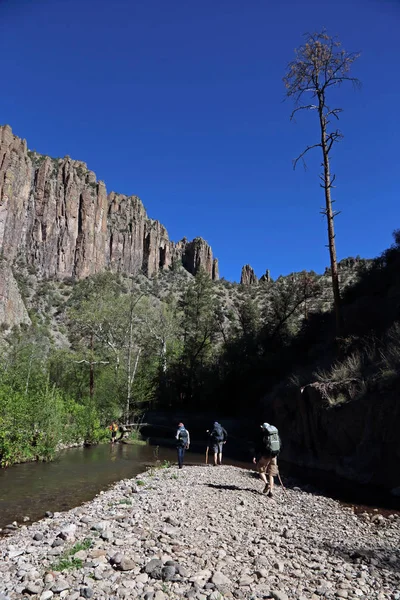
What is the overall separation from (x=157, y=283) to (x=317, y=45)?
294 ft

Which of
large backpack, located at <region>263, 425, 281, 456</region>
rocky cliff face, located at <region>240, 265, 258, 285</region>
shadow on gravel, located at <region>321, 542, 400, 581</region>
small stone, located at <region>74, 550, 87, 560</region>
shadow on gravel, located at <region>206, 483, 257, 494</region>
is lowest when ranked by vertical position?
shadow on gravel, located at <region>206, 483, 257, 494</region>

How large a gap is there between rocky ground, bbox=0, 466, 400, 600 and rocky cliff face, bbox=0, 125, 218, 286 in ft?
272

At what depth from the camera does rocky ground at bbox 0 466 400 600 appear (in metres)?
4.07

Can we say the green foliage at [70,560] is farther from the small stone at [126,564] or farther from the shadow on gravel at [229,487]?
the shadow on gravel at [229,487]

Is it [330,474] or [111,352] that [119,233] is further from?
[330,474]

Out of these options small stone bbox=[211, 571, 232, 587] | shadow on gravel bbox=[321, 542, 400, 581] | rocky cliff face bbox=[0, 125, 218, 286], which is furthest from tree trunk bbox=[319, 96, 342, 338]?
rocky cliff face bbox=[0, 125, 218, 286]

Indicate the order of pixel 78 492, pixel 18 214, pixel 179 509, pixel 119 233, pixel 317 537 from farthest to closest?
1. pixel 119 233
2. pixel 18 214
3. pixel 78 492
4. pixel 179 509
5. pixel 317 537

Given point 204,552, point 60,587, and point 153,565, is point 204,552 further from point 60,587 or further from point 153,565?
point 60,587

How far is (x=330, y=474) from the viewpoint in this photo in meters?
12.4

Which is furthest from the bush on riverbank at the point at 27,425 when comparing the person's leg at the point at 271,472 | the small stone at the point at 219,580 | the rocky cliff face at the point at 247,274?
the rocky cliff face at the point at 247,274

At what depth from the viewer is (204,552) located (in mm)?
5020

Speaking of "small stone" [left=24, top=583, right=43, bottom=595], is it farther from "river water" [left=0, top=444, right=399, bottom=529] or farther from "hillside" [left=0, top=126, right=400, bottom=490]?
"hillside" [left=0, top=126, right=400, bottom=490]

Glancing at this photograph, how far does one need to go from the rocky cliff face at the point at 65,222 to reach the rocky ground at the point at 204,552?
82.9 meters

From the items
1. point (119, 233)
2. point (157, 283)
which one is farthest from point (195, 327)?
point (119, 233)
